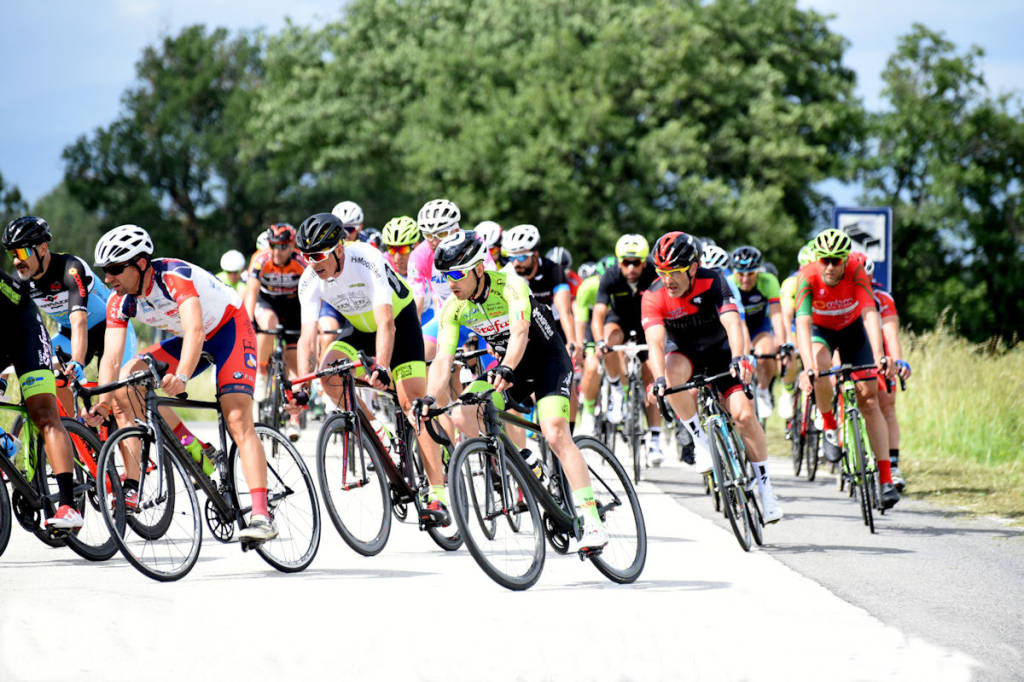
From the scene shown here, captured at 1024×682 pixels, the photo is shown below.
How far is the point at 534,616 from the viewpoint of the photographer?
638cm

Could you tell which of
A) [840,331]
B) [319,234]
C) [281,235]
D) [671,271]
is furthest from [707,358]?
[281,235]

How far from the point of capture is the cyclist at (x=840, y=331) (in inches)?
387

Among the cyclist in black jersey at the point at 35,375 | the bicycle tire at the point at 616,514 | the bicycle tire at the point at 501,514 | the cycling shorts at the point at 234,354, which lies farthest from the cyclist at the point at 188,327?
the bicycle tire at the point at 616,514

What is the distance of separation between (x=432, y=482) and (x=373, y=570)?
33.6 inches

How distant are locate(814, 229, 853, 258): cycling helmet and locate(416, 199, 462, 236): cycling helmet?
267 centimetres

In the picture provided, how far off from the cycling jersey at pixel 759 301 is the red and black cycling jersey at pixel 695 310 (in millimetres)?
4077

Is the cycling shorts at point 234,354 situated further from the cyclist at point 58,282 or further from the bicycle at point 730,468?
the bicycle at point 730,468

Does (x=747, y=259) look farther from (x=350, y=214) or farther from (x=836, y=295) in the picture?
(x=350, y=214)

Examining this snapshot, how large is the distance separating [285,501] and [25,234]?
8.00ft

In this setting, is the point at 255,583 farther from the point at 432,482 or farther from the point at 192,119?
the point at 192,119

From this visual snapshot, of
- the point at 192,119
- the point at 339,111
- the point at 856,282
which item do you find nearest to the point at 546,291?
the point at 856,282

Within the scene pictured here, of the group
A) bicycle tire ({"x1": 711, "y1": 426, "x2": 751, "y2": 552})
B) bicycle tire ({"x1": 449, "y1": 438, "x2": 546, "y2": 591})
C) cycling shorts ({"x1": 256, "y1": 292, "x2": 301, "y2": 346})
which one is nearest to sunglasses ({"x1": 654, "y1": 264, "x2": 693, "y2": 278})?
bicycle tire ({"x1": 711, "y1": 426, "x2": 751, "y2": 552})

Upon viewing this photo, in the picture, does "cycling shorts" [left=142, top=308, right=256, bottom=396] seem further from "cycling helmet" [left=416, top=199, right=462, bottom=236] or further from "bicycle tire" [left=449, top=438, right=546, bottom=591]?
"cycling helmet" [left=416, top=199, right=462, bottom=236]

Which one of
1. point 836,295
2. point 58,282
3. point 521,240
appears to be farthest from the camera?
point 521,240
